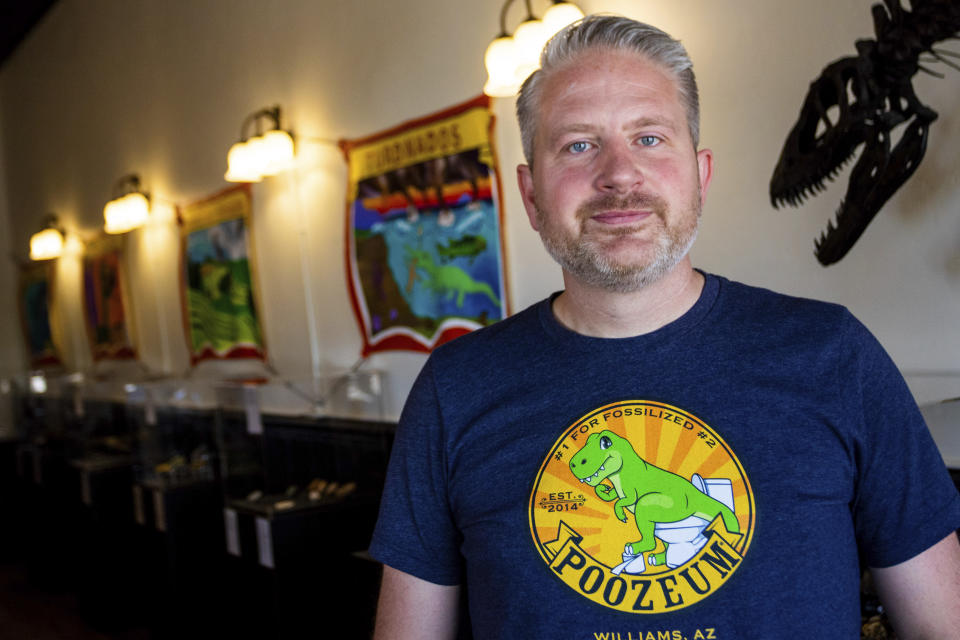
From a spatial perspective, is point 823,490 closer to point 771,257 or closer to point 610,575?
point 610,575

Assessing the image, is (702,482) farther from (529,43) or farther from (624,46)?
(529,43)

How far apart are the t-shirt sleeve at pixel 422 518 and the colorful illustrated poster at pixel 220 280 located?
3.97 meters

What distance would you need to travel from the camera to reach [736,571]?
1079 mm

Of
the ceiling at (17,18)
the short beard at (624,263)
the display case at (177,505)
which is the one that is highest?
the ceiling at (17,18)

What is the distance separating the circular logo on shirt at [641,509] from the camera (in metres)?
1.09

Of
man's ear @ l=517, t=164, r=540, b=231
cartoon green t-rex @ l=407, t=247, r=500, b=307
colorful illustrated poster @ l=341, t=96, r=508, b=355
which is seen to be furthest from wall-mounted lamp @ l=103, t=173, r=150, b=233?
man's ear @ l=517, t=164, r=540, b=231

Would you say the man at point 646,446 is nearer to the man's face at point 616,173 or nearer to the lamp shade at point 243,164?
the man's face at point 616,173

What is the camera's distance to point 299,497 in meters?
3.77

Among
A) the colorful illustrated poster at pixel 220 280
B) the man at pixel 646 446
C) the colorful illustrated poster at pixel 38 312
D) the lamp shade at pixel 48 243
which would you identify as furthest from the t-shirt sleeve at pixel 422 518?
the colorful illustrated poster at pixel 38 312

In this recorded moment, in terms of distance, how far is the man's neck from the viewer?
1.21 meters

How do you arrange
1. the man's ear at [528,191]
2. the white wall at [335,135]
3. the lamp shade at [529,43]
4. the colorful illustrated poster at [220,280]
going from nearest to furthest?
the man's ear at [528,191]
the white wall at [335,135]
the lamp shade at [529,43]
the colorful illustrated poster at [220,280]

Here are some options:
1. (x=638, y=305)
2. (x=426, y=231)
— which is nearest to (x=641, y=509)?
(x=638, y=305)

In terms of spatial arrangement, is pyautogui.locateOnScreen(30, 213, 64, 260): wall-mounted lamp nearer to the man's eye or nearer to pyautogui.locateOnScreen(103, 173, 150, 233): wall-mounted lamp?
pyautogui.locateOnScreen(103, 173, 150, 233): wall-mounted lamp

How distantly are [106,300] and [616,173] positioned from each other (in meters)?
6.85
